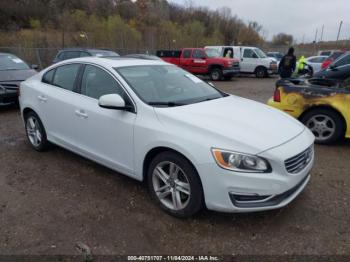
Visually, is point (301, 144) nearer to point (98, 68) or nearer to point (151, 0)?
point (98, 68)

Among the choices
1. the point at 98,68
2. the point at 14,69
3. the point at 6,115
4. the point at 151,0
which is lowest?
the point at 6,115

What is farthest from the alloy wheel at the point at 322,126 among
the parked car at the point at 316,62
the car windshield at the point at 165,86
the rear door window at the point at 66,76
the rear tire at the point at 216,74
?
the parked car at the point at 316,62

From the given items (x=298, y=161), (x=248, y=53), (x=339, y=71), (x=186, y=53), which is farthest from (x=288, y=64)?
(x=298, y=161)

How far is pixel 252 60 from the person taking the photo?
18.5 m

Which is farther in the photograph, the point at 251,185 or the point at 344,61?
the point at 344,61

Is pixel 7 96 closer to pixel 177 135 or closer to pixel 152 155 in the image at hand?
pixel 152 155

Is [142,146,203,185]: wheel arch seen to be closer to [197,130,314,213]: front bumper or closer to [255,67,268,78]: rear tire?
[197,130,314,213]: front bumper

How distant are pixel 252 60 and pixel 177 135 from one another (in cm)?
1713

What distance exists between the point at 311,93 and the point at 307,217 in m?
2.85

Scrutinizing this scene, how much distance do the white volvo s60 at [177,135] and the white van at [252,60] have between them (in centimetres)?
1543

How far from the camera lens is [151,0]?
58188 millimetres

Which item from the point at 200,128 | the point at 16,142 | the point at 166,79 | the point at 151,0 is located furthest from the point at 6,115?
the point at 151,0

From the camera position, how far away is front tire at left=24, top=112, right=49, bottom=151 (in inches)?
179

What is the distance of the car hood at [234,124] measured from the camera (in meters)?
2.63
